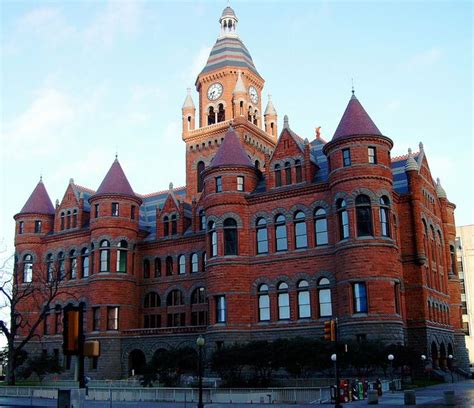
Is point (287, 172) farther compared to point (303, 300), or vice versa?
point (287, 172)

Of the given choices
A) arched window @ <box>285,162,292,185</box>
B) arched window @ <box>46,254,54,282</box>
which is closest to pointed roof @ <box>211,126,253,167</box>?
arched window @ <box>285,162,292,185</box>

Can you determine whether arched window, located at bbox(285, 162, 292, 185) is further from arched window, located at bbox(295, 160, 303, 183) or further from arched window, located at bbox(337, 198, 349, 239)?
arched window, located at bbox(337, 198, 349, 239)

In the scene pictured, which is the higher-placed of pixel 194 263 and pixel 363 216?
pixel 363 216

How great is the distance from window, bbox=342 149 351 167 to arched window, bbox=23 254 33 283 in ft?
118

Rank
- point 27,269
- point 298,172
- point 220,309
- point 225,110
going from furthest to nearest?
1. point 225,110
2. point 27,269
3. point 298,172
4. point 220,309

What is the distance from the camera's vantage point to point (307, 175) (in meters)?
47.7

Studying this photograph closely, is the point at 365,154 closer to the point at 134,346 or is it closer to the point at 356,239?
the point at 356,239

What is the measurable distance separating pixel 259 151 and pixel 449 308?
93.6ft

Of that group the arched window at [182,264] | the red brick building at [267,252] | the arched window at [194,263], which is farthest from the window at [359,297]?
the arched window at [182,264]

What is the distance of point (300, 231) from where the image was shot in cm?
4738

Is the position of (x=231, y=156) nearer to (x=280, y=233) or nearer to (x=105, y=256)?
(x=280, y=233)

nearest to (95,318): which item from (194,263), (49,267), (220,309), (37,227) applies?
(49,267)

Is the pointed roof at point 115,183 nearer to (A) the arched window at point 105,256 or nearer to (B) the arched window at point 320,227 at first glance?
(A) the arched window at point 105,256

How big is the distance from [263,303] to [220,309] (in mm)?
3407
